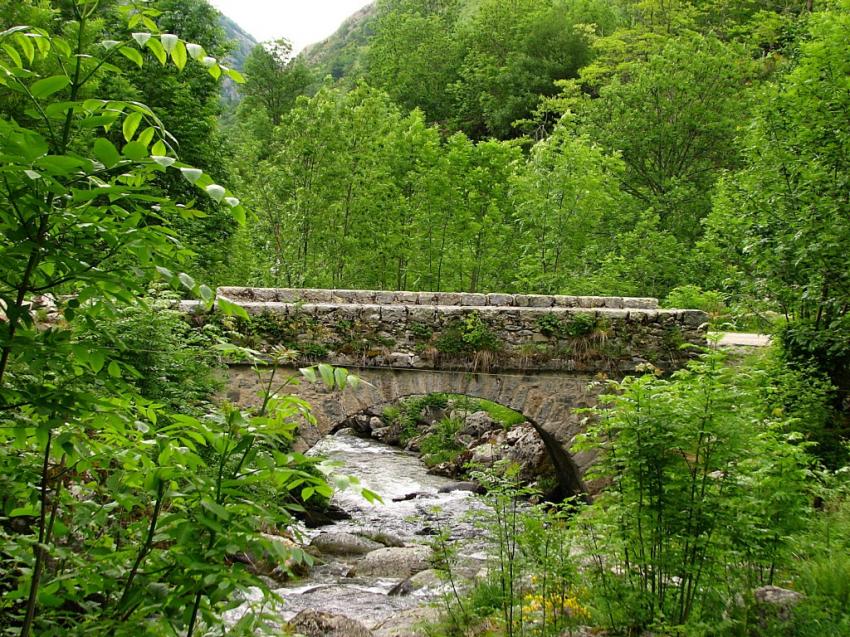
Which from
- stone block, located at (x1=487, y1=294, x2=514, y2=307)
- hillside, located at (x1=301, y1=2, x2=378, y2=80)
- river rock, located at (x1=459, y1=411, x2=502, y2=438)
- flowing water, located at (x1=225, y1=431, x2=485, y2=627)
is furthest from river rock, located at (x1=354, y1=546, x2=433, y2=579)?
hillside, located at (x1=301, y1=2, x2=378, y2=80)

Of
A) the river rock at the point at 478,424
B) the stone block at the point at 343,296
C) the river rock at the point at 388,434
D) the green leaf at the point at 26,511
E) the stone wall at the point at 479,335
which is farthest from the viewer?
the river rock at the point at 388,434

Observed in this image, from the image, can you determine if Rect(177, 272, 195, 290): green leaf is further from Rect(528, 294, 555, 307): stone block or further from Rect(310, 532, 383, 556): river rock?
Rect(528, 294, 555, 307): stone block

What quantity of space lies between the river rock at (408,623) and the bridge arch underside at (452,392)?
2.78 m

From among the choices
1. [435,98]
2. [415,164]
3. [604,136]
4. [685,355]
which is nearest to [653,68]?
[604,136]

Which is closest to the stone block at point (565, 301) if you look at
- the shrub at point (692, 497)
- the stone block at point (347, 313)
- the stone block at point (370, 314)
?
the stone block at point (370, 314)

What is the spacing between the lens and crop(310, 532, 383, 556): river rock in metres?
9.61

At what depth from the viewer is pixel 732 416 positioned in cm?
418

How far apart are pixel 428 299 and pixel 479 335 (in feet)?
9.06

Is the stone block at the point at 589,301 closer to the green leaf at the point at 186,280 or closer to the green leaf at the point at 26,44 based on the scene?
the green leaf at the point at 186,280

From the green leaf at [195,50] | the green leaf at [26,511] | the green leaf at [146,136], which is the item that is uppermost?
the green leaf at [195,50]

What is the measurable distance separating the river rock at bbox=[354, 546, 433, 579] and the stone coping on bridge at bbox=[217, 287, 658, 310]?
3.40m

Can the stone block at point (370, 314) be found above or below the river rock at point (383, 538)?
above

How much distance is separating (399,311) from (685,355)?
3.65m

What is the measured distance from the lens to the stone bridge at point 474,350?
8992 mm
